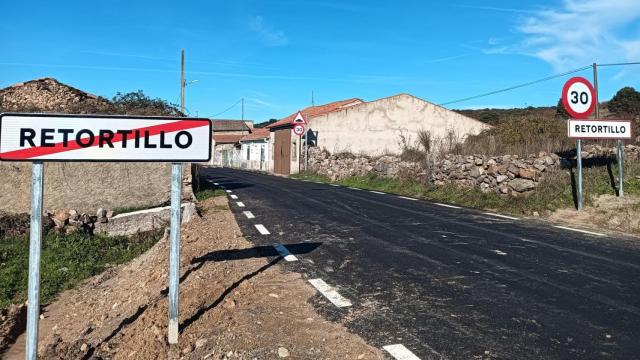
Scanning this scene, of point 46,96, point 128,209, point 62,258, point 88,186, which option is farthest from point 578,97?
point 46,96

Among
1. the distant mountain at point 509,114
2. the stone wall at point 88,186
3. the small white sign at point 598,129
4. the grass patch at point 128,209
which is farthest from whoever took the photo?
the distant mountain at point 509,114

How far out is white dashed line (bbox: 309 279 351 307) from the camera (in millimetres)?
4617

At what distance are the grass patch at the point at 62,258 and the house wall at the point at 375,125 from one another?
22.5 m

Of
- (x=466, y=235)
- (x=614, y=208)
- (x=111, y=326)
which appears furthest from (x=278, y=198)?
(x=111, y=326)

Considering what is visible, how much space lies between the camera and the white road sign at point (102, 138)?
3.27 meters

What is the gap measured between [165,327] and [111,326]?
1.15m

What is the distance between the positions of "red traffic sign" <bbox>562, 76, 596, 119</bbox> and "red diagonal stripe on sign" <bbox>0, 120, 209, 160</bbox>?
9705 mm

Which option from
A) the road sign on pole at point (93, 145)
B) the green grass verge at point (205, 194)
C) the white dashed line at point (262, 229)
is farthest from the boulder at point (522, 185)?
the road sign on pole at point (93, 145)

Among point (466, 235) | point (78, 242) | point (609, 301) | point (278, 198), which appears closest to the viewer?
point (609, 301)

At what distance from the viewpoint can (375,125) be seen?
31938 millimetres

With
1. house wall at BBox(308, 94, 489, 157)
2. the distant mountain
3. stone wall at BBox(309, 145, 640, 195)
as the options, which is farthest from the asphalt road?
house wall at BBox(308, 94, 489, 157)

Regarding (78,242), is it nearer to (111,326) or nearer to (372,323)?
(111,326)

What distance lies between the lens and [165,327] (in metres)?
4.14

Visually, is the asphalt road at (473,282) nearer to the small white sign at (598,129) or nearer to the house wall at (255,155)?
the small white sign at (598,129)
